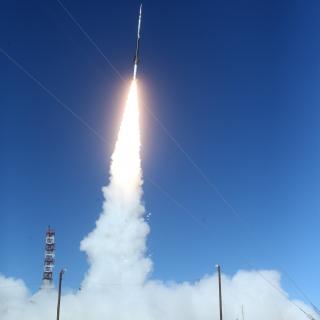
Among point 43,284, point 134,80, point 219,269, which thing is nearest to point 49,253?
point 43,284

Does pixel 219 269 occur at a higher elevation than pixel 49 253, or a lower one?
lower

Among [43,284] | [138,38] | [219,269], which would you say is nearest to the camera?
[138,38]

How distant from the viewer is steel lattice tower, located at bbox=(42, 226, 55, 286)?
134 meters

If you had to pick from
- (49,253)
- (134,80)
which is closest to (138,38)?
(134,80)

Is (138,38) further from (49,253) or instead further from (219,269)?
(49,253)

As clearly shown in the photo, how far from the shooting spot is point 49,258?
445ft

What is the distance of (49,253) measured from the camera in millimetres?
135875

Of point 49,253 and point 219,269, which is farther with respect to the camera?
point 49,253

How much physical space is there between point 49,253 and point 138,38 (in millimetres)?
93264

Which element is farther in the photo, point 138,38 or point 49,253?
point 49,253

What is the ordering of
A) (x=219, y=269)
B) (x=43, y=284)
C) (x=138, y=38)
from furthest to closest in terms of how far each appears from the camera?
(x=43, y=284) → (x=219, y=269) → (x=138, y=38)

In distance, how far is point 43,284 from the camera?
13375 cm

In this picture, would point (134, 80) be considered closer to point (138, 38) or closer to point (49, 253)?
point (138, 38)

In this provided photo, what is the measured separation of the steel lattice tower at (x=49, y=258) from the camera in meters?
134
